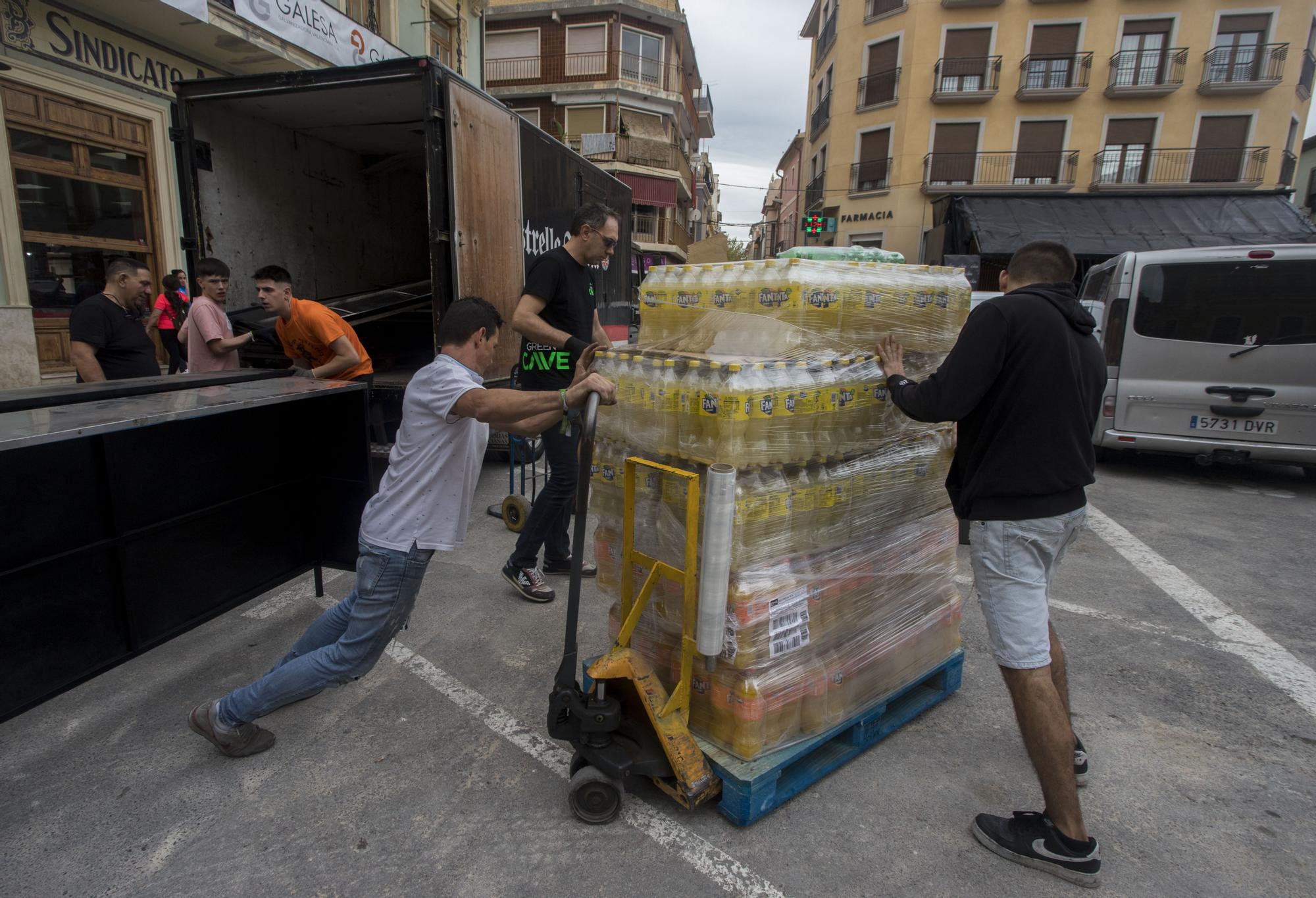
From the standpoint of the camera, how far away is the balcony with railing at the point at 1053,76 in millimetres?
25250

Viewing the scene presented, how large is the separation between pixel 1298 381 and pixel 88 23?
Result: 13987mm

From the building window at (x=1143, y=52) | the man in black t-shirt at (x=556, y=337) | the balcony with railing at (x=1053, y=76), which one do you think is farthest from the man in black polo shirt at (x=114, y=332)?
the building window at (x=1143, y=52)

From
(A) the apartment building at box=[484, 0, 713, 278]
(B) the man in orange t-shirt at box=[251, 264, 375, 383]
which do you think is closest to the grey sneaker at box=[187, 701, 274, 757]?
(B) the man in orange t-shirt at box=[251, 264, 375, 383]

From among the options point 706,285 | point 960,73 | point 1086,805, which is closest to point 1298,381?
point 1086,805

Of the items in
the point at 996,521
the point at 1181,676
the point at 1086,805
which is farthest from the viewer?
the point at 1181,676

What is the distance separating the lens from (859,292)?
2.62m

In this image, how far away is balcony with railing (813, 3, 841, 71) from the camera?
31672 millimetres

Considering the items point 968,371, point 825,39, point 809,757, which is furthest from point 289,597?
point 825,39

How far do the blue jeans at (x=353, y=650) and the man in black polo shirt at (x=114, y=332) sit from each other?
3.04m

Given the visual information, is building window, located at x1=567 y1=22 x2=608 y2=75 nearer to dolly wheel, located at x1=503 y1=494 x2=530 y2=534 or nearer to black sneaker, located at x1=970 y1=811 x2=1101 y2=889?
dolly wheel, located at x1=503 y1=494 x2=530 y2=534

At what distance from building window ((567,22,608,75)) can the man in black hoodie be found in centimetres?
3539

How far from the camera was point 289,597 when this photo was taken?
4039 millimetres

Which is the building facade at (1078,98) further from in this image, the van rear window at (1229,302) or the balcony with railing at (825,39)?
the van rear window at (1229,302)

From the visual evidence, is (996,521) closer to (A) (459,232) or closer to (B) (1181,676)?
(B) (1181,676)
